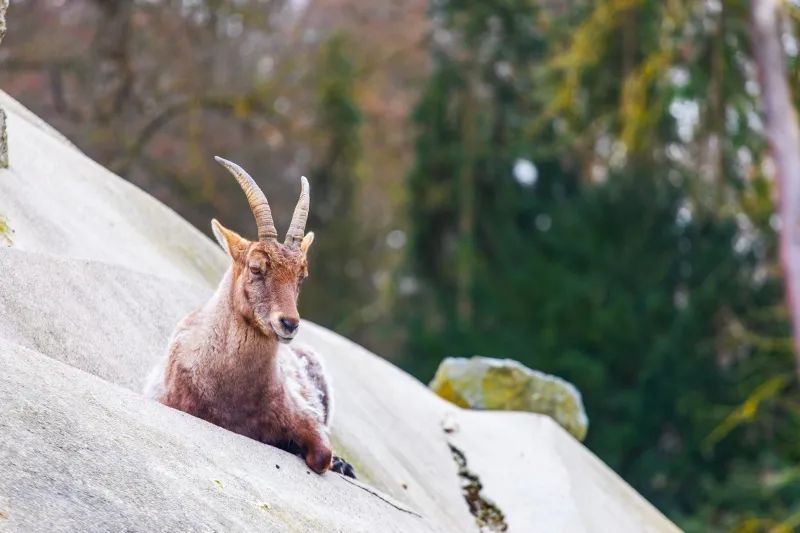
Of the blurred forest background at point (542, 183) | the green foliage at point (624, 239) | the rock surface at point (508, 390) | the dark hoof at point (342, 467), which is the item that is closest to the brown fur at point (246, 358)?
the dark hoof at point (342, 467)

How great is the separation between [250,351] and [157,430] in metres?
0.96

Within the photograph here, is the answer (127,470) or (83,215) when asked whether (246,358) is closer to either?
(127,470)

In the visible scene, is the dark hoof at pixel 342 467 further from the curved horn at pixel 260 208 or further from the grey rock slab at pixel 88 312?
the curved horn at pixel 260 208

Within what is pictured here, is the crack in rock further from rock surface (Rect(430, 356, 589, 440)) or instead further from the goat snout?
the goat snout

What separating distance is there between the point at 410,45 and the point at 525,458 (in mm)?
19608

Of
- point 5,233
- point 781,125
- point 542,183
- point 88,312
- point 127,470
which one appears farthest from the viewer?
point 542,183

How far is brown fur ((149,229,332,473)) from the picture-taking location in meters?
6.23

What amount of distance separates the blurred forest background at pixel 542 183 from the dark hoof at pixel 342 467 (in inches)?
395

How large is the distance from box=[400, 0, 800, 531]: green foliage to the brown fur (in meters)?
11.3

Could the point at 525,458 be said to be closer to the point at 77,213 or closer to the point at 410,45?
the point at 77,213

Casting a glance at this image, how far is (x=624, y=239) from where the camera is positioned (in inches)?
796

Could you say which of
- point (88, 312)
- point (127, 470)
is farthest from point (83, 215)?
point (127, 470)

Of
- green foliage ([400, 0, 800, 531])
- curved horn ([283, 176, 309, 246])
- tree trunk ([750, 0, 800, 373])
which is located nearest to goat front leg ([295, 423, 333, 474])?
curved horn ([283, 176, 309, 246])

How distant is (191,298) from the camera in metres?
8.29
